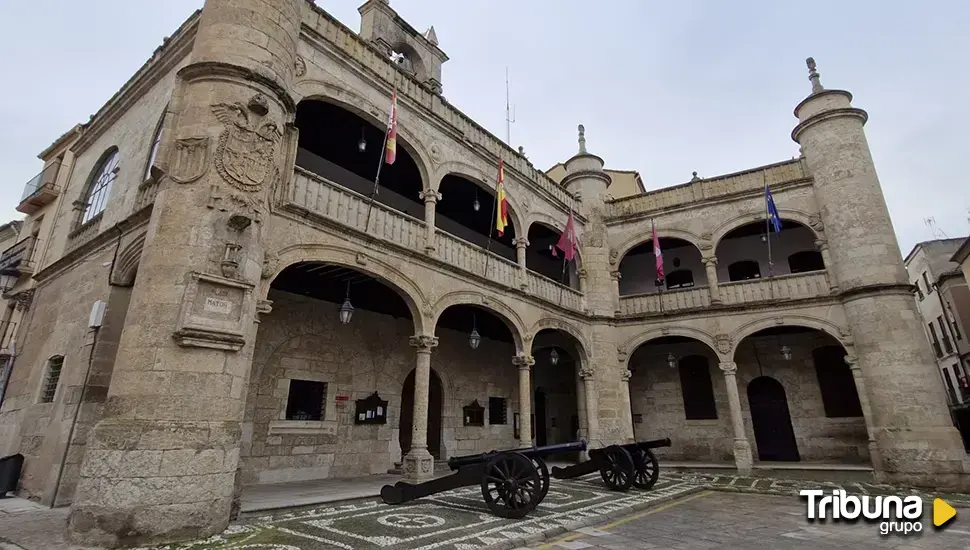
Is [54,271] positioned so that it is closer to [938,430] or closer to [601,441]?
[601,441]

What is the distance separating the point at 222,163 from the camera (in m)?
6.42

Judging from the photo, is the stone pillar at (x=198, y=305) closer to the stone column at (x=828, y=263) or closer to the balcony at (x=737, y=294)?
the balcony at (x=737, y=294)

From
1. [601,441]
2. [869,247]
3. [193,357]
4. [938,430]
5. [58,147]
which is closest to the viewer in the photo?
[193,357]

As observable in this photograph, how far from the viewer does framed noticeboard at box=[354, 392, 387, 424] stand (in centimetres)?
1088

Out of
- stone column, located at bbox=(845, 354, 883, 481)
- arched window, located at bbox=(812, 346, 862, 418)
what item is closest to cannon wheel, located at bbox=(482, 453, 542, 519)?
stone column, located at bbox=(845, 354, 883, 481)

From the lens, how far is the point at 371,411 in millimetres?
11102

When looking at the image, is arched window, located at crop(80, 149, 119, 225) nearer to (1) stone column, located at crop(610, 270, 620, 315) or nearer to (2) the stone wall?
(2) the stone wall

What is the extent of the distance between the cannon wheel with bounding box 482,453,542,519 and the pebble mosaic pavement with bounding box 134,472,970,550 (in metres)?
0.15

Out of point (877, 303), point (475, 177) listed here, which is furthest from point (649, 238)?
point (475, 177)

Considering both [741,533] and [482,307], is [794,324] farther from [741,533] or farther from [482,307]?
[741,533]

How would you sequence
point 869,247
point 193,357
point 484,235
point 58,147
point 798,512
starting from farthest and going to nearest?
point 484,235 < point 58,147 < point 869,247 < point 798,512 < point 193,357

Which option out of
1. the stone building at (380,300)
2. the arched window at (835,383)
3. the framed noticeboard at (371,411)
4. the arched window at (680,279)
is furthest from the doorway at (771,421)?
the framed noticeboard at (371,411)

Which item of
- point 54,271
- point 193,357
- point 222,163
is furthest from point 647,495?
point 54,271

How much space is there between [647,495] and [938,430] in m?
7.78
